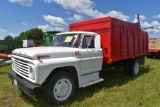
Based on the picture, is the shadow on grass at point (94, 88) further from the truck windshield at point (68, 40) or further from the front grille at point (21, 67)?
the truck windshield at point (68, 40)

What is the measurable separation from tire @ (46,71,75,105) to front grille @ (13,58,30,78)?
0.70 metres

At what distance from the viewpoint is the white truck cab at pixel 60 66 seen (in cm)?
519

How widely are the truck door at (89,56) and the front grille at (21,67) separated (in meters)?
1.69

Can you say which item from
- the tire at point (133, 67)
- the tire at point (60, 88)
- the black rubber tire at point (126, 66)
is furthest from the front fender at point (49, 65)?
the tire at point (133, 67)

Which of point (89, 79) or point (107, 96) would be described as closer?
point (107, 96)

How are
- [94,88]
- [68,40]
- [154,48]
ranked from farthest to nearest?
[154,48] < [94,88] < [68,40]

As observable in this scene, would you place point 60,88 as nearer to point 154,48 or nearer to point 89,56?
point 89,56

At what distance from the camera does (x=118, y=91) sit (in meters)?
7.14

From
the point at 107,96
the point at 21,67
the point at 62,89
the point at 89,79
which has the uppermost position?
the point at 21,67

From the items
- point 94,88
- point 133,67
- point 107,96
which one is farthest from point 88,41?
point 133,67

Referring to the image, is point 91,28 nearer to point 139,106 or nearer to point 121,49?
point 121,49

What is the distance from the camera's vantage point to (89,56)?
666cm

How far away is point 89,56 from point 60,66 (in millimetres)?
1404

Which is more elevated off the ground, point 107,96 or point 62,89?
point 62,89
